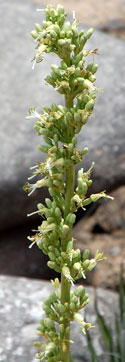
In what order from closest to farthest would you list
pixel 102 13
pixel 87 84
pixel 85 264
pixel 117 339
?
pixel 87 84 → pixel 85 264 → pixel 117 339 → pixel 102 13

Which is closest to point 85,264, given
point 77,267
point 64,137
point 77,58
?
point 77,267

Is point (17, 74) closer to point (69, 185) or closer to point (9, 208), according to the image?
point (9, 208)

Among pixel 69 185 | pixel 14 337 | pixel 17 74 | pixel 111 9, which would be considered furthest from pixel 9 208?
pixel 111 9

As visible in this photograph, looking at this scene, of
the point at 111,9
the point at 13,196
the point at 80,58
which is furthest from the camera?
the point at 111,9

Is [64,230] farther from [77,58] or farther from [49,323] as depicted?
[77,58]

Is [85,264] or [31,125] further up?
[31,125]

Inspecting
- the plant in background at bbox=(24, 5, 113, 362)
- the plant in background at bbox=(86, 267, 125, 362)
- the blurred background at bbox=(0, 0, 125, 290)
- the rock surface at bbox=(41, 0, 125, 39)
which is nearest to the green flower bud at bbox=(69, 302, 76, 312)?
the plant in background at bbox=(24, 5, 113, 362)
